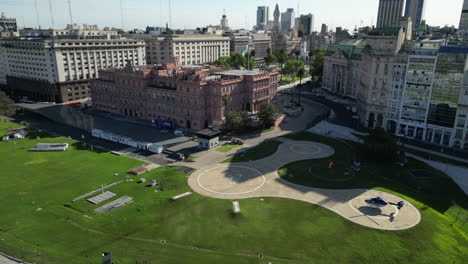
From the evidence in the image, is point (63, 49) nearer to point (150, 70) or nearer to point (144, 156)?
point (150, 70)

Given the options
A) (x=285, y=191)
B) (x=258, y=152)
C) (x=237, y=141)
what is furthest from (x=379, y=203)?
(x=237, y=141)

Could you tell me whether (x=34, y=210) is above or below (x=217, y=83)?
below

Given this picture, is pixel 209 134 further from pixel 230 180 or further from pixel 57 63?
pixel 57 63

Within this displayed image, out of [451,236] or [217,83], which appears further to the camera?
[217,83]

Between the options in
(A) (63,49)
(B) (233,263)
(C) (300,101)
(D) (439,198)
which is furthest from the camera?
(C) (300,101)

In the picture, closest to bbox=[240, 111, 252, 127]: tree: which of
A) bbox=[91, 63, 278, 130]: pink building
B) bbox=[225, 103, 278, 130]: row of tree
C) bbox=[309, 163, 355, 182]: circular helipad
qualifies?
bbox=[225, 103, 278, 130]: row of tree

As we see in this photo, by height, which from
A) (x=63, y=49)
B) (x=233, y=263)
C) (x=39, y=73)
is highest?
(x=63, y=49)

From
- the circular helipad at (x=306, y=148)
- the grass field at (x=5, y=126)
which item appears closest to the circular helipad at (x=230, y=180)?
the circular helipad at (x=306, y=148)

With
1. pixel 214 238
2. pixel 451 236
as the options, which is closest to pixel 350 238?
pixel 451 236
